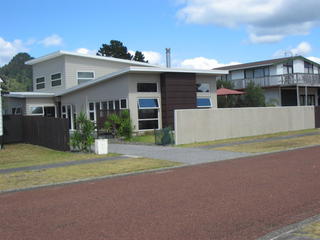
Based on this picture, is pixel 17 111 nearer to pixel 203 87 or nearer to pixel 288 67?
pixel 203 87

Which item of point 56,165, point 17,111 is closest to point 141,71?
point 56,165

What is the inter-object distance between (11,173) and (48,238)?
290 inches

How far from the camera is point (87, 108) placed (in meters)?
29.0

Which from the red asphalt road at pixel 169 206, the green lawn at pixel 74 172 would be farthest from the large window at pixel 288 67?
the red asphalt road at pixel 169 206

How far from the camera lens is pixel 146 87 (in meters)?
25.3

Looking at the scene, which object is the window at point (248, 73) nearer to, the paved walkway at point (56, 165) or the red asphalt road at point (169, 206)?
the paved walkway at point (56, 165)

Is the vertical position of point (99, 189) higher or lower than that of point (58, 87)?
lower

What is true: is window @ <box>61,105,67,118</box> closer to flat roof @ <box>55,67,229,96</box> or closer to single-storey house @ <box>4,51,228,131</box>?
single-storey house @ <box>4,51,228,131</box>

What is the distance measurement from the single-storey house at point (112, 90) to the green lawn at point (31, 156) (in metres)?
6.25

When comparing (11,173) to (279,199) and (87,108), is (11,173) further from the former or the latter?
(87,108)

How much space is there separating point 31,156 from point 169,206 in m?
11.5

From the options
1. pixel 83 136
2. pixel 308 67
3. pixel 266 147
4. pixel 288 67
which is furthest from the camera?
pixel 308 67

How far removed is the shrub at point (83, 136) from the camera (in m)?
17.6

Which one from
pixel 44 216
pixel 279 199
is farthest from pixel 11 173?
pixel 279 199
